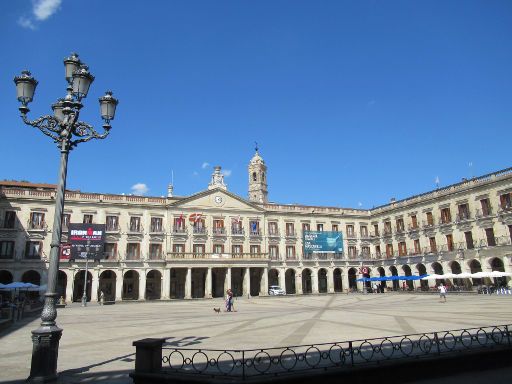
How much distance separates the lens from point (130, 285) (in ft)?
164

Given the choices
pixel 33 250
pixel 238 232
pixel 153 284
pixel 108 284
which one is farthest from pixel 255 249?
pixel 33 250

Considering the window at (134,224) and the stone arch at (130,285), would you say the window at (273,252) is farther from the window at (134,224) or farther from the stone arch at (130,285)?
the window at (134,224)

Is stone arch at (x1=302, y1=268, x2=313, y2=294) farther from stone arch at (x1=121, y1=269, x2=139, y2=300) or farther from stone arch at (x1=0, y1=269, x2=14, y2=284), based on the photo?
stone arch at (x1=0, y1=269, x2=14, y2=284)

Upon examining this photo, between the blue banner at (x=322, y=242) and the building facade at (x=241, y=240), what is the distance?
276cm

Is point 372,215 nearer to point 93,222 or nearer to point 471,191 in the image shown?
point 471,191

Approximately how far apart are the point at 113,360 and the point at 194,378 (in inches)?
162

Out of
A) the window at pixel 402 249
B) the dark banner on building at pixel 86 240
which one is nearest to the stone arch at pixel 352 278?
the window at pixel 402 249

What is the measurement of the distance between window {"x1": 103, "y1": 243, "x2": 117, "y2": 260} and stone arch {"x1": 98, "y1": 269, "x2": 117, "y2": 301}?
2.62 m

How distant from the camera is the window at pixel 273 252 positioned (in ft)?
179

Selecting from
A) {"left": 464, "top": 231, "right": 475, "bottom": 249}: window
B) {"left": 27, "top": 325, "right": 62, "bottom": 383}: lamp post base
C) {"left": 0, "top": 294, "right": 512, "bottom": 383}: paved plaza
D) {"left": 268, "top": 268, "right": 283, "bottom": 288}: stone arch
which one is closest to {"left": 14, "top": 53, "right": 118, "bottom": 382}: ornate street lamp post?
{"left": 27, "top": 325, "right": 62, "bottom": 383}: lamp post base

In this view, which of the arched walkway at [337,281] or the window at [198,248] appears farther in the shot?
the arched walkway at [337,281]

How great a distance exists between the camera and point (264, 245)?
178 feet

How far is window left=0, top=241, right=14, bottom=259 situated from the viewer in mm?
41938

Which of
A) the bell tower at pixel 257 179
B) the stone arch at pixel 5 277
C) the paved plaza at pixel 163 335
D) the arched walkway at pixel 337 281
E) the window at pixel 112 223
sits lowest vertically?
the paved plaza at pixel 163 335
